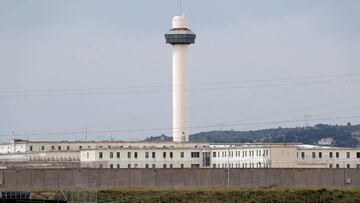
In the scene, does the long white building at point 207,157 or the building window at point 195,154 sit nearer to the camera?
the long white building at point 207,157

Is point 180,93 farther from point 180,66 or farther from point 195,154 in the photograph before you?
point 195,154

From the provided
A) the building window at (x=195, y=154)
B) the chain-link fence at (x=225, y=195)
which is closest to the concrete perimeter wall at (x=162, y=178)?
the chain-link fence at (x=225, y=195)

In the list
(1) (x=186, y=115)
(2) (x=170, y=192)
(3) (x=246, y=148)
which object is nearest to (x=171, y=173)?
(2) (x=170, y=192)

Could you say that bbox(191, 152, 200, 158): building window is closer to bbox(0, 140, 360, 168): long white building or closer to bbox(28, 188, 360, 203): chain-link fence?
bbox(0, 140, 360, 168): long white building

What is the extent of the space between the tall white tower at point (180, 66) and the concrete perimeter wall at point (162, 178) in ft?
111

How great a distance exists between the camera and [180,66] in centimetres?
10994

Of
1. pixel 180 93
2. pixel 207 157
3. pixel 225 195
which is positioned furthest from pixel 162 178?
pixel 180 93

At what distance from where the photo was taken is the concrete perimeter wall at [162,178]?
229 ft

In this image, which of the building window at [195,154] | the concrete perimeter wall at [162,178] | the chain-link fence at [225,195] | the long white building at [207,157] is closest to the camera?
the chain-link fence at [225,195]

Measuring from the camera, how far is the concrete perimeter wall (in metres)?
69.8

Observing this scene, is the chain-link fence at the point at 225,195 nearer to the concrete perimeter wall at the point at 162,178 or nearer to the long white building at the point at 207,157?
the concrete perimeter wall at the point at 162,178

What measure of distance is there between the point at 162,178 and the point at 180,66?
39.8 meters

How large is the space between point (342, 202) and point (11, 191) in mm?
21506

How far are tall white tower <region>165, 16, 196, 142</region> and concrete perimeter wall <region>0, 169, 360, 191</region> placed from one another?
33.8 meters
